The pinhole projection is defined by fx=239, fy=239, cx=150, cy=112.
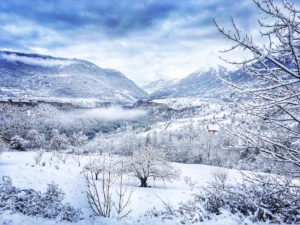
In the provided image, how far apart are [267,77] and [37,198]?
398 inches

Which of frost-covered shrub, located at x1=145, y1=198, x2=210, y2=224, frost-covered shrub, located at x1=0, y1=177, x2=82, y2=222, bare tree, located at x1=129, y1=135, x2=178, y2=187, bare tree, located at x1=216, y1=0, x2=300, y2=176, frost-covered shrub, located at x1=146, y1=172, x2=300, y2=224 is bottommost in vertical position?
bare tree, located at x1=129, y1=135, x2=178, y2=187

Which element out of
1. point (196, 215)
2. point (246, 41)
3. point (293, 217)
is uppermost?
point (246, 41)

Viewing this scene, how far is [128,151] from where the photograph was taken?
9200 cm

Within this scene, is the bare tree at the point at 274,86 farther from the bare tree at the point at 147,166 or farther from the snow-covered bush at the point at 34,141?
the snow-covered bush at the point at 34,141

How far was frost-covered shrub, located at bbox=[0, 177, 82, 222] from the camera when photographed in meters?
8.84

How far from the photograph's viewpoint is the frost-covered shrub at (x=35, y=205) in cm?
884

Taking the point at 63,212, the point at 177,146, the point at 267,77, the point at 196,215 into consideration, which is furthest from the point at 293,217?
the point at 177,146

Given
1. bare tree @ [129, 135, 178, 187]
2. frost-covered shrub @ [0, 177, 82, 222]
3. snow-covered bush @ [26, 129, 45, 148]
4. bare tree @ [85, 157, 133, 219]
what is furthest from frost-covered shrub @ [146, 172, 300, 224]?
snow-covered bush @ [26, 129, 45, 148]

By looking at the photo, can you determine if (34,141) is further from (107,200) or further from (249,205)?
(249,205)

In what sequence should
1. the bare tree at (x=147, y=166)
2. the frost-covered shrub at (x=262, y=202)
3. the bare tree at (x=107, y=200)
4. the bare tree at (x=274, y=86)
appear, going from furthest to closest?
the bare tree at (x=147, y=166) < the bare tree at (x=107, y=200) < the frost-covered shrub at (x=262, y=202) < the bare tree at (x=274, y=86)

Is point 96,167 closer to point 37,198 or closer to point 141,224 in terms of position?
point 37,198

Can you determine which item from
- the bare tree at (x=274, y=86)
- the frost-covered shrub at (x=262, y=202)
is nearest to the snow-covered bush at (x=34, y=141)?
the frost-covered shrub at (x=262, y=202)

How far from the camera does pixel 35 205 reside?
9422 mm

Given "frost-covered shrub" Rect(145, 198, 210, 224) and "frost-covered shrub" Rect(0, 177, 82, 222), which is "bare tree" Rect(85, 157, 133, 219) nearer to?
"frost-covered shrub" Rect(0, 177, 82, 222)
